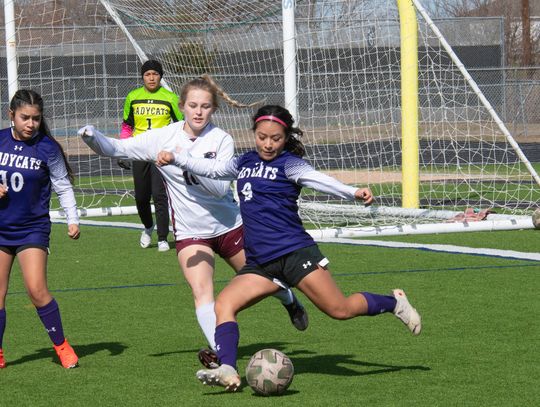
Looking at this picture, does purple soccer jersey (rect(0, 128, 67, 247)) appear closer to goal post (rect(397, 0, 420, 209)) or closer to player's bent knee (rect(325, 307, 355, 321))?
player's bent knee (rect(325, 307, 355, 321))

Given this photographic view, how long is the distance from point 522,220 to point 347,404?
876cm

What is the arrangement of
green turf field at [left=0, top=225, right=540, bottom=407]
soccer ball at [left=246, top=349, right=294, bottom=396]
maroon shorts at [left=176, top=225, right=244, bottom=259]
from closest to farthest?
soccer ball at [left=246, top=349, right=294, bottom=396] < green turf field at [left=0, top=225, right=540, bottom=407] < maroon shorts at [left=176, top=225, right=244, bottom=259]

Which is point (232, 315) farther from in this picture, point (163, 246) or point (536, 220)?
point (536, 220)

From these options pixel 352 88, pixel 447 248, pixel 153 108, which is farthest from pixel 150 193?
pixel 352 88

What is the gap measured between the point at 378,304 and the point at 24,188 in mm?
2201

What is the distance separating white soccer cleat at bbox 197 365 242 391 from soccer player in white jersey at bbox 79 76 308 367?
28.2 inches

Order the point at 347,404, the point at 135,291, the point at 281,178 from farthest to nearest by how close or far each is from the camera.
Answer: the point at 135,291, the point at 281,178, the point at 347,404

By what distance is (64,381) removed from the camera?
6855 mm

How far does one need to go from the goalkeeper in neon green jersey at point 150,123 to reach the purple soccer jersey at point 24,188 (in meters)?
5.69

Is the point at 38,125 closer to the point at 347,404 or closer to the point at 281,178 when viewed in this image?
the point at 281,178

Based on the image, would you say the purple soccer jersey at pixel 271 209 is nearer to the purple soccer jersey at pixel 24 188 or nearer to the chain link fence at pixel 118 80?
the purple soccer jersey at pixel 24 188

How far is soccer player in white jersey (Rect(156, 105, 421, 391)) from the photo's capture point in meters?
6.50

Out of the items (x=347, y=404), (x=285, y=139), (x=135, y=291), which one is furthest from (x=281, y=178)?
(x=135, y=291)

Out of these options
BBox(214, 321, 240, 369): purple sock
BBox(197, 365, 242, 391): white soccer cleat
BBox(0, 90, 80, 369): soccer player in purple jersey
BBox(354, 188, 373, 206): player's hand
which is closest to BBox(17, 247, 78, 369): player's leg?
BBox(0, 90, 80, 369): soccer player in purple jersey
